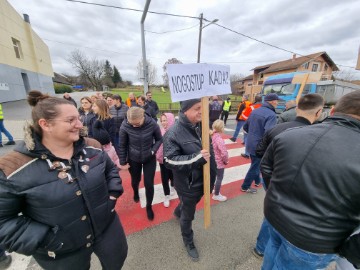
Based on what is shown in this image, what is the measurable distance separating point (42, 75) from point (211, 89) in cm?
2718

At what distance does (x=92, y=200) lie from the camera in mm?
1421

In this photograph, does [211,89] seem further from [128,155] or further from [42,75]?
[42,75]

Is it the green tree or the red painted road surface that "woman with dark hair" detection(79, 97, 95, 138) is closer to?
the red painted road surface

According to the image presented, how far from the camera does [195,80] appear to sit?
73.0 inches

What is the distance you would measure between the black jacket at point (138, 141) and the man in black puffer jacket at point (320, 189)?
195 centimetres

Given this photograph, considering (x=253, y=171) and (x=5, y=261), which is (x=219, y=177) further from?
(x=5, y=261)

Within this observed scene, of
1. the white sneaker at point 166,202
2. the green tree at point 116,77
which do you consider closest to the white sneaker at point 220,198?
the white sneaker at point 166,202

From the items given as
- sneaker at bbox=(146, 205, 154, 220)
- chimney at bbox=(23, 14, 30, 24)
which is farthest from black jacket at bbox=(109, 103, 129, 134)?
chimney at bbox=(23, 14, 30, 24)

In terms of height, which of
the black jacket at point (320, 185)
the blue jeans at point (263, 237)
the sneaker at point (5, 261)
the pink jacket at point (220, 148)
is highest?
the black jacket at point (320, 185)

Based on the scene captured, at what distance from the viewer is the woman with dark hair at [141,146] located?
9.20 feet

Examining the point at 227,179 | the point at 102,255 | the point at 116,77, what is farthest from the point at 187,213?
the point at 116,77

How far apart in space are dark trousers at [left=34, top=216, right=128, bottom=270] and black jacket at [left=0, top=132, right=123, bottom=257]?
67mm

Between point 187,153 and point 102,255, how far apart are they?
49.2 inches

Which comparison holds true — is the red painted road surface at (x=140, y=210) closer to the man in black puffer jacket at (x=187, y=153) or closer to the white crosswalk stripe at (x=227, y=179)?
the white crosswalk stripe at (x=227, y=179)
